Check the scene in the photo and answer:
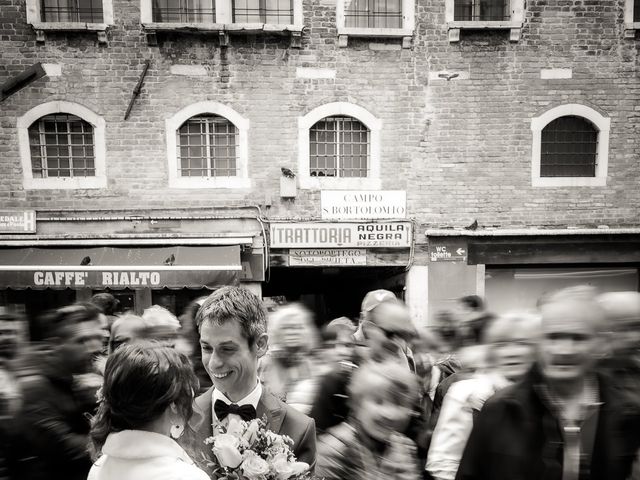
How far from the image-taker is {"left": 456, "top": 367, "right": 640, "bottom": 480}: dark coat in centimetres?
187

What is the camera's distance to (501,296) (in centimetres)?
924

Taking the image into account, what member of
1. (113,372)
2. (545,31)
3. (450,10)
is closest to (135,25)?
(450,10)

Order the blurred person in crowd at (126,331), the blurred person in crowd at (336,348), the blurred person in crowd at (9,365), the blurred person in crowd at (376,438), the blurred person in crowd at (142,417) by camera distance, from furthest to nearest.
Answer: the blurred person in crowd at (126,331) < the blurred person in crowd at (336,348) < the blurred person in crowd at (9,365) < the blurred person in crowd at (376,438) < the blurred person in crowd at (142,417)

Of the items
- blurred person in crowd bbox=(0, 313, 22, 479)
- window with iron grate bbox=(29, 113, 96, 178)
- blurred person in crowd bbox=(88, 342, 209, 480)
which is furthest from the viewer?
window with iron grate bbox=(29, 113, 96, 178)

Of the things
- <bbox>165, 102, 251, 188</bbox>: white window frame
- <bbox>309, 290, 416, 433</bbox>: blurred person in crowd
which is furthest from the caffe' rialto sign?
<bbox>309, 290, 416, 433</bbox>: blurred person in crowd

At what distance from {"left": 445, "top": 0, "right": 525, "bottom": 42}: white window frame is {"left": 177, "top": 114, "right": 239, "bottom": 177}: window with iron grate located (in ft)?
15.0

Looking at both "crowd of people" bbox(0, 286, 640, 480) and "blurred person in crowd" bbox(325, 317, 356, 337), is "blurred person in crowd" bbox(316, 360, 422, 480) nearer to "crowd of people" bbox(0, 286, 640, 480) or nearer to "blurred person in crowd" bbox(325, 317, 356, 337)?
"crowd of people" bbox(0, 286, 640, 480)

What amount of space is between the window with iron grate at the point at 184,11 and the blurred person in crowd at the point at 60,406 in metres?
7.19

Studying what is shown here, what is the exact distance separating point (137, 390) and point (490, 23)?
9157mm

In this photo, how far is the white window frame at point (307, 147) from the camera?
8648mm

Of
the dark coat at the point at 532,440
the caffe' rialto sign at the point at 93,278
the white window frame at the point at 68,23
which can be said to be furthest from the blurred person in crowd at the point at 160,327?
the white window frame at the point at 68,23

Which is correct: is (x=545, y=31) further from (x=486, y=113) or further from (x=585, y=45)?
(x=486, y=113)

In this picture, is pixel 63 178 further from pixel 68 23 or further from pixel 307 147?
pixel 307 147

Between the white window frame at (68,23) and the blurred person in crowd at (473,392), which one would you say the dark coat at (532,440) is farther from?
the white window frame at (68,23)
